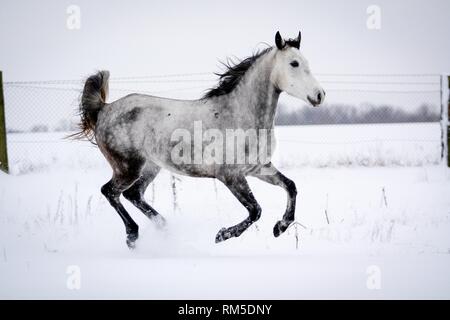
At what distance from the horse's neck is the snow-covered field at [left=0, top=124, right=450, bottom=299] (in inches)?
45.8

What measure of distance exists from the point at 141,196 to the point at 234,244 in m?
1.25

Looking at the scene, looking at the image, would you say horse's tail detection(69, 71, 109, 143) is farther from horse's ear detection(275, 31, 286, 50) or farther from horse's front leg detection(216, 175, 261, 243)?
horse's ear detection(275, 31, 286, 50)

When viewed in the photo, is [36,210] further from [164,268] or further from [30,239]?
[164,268]

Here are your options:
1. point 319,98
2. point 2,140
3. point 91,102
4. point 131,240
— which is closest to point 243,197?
point 319,98

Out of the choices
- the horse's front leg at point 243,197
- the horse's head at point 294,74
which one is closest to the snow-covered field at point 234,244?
the horse's front leg at point 243,197

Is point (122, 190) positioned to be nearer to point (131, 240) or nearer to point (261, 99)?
point (131, 240)

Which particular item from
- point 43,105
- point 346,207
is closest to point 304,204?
point 346,207

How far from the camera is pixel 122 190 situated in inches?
177

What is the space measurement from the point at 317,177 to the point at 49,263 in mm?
5033

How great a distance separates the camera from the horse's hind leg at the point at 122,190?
439cm

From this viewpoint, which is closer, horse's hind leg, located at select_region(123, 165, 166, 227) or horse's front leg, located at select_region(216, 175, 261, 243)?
horse's front leg, located at select_region(216, 175, 261, 243)

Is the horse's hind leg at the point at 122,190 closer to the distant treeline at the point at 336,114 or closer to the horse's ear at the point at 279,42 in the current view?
the horse's ear at the point at 279,42

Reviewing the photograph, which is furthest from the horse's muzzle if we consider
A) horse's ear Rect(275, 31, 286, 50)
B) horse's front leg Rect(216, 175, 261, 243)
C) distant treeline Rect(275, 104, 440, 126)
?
distant treeline Rect(275, 104, 440, 126)

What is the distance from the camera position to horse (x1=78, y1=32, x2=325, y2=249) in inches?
153
